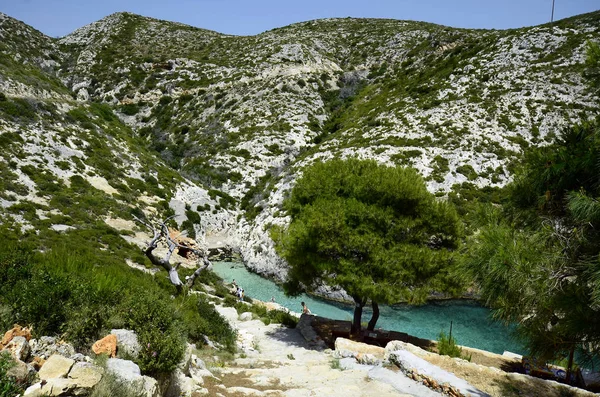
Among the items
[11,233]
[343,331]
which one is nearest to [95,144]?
[11,233]

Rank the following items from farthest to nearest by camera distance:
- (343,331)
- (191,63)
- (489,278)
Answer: (191,63), (343,331), (489,278)

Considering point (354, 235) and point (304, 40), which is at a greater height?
point (304, 40)

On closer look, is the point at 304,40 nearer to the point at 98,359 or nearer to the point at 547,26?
the point at 547,26

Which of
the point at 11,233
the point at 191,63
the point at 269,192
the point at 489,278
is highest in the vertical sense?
the point at 191,63

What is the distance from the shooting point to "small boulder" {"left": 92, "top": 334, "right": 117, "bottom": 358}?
229 inches

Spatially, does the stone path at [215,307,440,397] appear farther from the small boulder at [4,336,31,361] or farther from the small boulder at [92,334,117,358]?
the small boulder at [4,336,31,361]

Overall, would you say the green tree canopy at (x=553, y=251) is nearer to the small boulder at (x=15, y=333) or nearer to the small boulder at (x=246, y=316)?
the small boulder at (x=15, y=333)

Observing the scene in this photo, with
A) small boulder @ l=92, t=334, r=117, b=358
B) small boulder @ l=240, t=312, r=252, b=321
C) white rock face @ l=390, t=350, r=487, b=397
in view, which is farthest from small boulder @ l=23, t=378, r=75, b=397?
small boulder @ l=240, t=312, r=252, b=321

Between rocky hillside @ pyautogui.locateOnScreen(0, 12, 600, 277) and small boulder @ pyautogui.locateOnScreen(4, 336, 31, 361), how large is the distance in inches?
729

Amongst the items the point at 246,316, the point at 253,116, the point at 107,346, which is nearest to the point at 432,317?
the point at 246,316

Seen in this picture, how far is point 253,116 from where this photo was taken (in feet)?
171

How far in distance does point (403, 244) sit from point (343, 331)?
5.37 meters

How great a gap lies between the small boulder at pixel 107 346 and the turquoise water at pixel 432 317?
18.1 metres

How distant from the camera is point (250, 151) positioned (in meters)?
46.5
